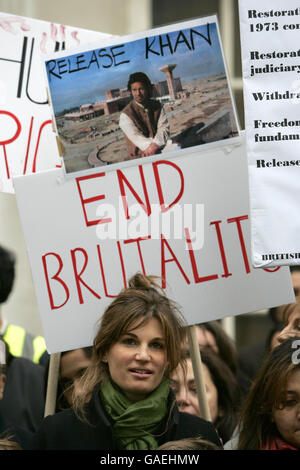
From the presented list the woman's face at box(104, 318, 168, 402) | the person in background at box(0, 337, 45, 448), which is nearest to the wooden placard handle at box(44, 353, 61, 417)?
the woman's face at box(104, 318, 168, 402)

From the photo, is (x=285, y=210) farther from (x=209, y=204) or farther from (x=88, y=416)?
(x=88, y=416)

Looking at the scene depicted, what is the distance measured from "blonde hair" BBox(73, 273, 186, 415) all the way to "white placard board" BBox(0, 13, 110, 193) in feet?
3.14

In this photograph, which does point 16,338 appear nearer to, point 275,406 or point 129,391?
point 129,391

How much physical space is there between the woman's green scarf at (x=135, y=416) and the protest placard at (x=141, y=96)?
3.06ft

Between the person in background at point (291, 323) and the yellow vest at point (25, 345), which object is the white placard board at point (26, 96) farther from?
the person in background at point (291, 323)

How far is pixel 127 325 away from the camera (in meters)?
3.55

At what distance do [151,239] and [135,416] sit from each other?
791 millimetres

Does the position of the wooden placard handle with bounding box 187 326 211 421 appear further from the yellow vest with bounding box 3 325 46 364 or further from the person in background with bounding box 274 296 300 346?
the yellow vest with bounding box 3 325 46 364

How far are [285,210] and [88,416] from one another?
966mm

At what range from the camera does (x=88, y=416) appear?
3.53m

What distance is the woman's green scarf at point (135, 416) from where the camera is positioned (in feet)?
11.3

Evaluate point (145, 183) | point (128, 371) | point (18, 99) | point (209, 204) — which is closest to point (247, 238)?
point (209, 204)

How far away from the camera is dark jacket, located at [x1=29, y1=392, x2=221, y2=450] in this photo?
11.4 feet

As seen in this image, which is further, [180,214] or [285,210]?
[180,214]
